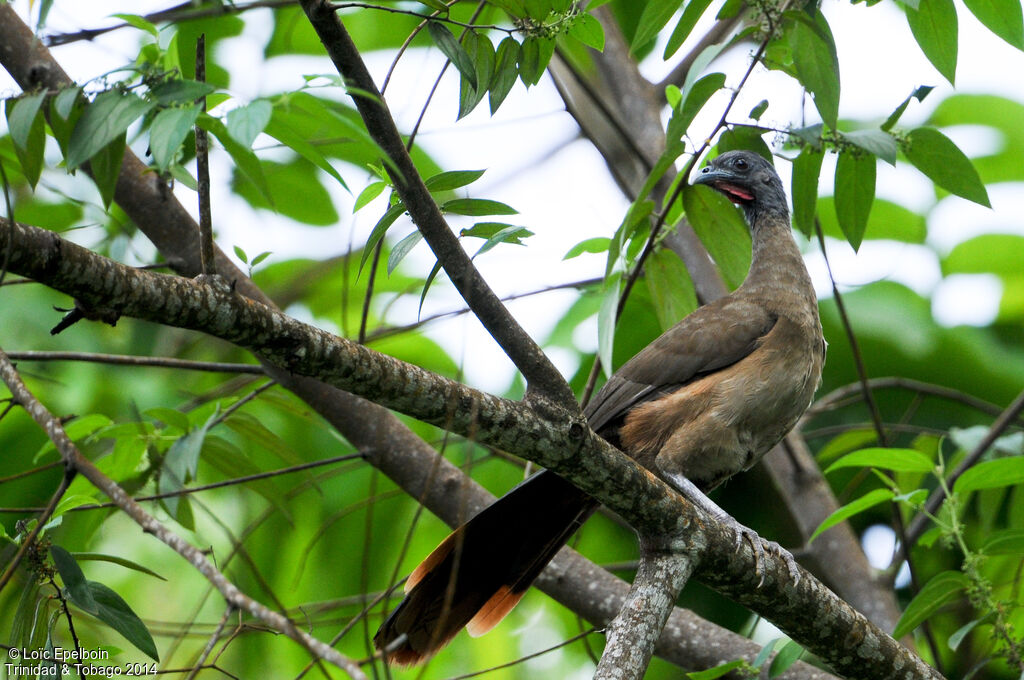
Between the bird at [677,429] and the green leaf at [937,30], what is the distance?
1.28 metres

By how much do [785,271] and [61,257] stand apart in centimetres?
287

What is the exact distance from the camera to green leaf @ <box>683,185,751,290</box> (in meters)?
3.23

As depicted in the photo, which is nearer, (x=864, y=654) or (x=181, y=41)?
(x=864, y=654)

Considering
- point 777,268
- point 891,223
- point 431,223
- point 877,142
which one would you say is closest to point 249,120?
point 431,223

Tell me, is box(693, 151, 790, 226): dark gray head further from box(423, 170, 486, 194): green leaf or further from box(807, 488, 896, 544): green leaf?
box(423, 170, 486, 194): green leaf

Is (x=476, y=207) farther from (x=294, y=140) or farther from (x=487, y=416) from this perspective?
(x=294, y=140)

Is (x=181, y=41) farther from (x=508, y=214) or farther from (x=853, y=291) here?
(x=853, y=291)

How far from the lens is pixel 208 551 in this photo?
5.84 feet

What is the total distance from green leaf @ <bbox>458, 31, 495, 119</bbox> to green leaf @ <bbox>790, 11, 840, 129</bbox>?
28.6 inches

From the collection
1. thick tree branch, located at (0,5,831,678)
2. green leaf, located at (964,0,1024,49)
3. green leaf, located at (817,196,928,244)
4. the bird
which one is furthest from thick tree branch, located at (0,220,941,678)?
green leaf, located at (817,196,928,244)

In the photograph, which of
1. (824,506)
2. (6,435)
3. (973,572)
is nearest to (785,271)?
(824,506)

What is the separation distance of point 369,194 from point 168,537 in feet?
2.93

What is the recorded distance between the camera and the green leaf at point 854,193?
2.78 m

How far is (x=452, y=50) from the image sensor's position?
2.02 metres
